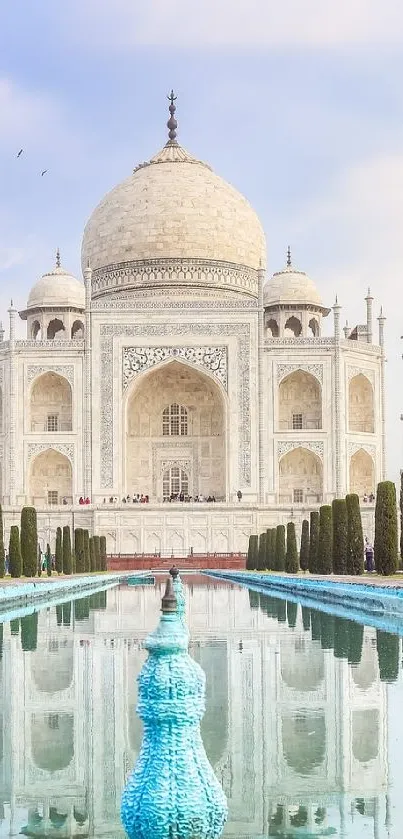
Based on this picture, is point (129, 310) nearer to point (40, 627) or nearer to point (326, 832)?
point (40, 627)

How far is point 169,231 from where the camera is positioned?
30578mm

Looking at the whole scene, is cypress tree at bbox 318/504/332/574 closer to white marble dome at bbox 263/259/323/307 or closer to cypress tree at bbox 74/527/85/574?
cypress tree at bbox 74/527/85/574

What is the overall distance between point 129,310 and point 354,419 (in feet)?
20.9

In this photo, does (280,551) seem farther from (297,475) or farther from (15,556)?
(297,475)

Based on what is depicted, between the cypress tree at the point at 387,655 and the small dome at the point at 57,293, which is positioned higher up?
the small dome at the point at 57,293

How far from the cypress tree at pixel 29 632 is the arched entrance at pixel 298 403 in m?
20.0

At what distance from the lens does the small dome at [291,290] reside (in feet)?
103

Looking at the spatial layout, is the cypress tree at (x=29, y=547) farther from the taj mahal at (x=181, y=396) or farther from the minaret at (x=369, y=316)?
the minaret at (x=369, y=316)

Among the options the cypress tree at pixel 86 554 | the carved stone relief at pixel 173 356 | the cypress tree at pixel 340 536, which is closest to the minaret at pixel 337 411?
the carved stone relief at pixel 173 356

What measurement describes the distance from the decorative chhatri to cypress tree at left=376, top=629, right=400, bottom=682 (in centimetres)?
265

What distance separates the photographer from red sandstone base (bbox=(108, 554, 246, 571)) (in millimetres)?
24156

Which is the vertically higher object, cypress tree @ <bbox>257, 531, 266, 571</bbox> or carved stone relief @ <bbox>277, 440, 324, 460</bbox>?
carved stone relief @ <bbox>277, 440, 324, 460</bbox>

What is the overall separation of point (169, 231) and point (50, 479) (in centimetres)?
716

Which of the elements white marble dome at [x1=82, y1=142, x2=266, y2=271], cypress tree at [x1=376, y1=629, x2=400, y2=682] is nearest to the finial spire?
white marble dome at [x1=82, y1=142, x2=266, y2=271]
